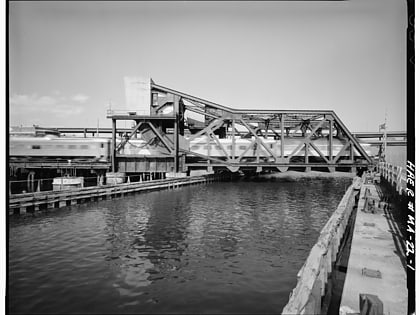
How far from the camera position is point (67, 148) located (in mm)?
31094

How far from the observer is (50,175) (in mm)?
31578

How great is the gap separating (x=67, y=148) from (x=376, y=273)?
33.0 meters

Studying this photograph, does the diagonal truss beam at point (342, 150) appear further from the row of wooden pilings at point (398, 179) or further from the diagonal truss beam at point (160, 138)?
the diagonal truss beam at point (160, 138)

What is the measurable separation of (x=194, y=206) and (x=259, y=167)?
14.8m

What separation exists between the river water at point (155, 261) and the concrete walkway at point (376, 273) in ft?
5.30

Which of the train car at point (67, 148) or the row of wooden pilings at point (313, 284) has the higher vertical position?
the train car at point (67, 148)

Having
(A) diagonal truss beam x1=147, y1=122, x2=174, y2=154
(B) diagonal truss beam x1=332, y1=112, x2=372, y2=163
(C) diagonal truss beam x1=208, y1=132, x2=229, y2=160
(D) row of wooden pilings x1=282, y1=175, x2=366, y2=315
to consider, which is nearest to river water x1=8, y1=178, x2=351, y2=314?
(D) row of wooden pilings x1=282, y1=175, x2=366, y2=315

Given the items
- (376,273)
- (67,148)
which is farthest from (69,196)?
(376,273)

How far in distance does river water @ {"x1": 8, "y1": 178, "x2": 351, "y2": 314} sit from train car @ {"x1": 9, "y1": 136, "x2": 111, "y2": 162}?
17.2 m

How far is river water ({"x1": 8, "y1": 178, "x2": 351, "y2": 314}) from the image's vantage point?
564 centimetres

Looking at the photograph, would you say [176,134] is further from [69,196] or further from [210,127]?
[69,196]

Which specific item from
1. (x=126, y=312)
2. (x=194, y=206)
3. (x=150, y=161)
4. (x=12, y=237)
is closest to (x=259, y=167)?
(x=150, y=161)

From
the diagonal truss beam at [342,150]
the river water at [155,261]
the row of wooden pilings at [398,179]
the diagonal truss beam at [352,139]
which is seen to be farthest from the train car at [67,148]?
the row of wooden pilings at [398,179]

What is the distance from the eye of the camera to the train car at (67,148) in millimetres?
30438
